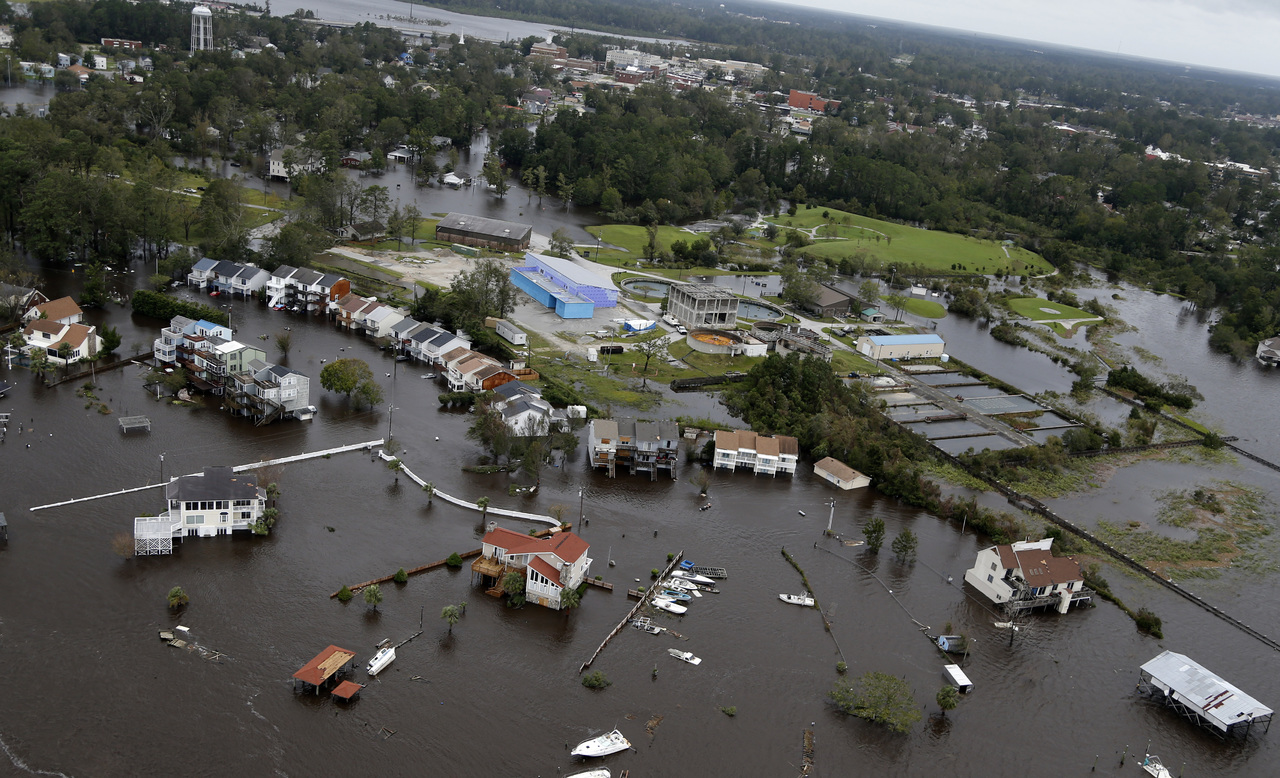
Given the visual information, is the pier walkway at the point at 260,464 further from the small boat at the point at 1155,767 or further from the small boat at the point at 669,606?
the small boat at the point at 1155,767

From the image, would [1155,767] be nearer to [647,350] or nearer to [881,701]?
[881,701]

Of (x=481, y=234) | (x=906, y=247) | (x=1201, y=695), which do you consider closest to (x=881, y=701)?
(x=1201, y=695)

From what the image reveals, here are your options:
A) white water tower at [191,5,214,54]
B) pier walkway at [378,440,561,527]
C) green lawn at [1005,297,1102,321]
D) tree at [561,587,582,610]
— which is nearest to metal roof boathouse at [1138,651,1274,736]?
tree at [561,587,582,610]

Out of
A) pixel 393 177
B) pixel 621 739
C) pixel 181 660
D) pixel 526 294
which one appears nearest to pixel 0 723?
pixel 181 660

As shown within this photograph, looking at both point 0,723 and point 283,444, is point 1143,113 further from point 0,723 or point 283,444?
point 0,723

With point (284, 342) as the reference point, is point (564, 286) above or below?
above
